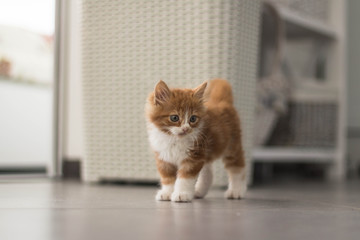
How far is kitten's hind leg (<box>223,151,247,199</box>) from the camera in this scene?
1.41m

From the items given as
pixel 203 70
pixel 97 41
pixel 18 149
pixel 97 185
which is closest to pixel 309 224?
pixel 203 70

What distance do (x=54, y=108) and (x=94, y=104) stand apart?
1.85ft

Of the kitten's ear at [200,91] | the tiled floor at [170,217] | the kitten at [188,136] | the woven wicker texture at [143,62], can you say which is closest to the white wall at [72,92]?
the woven wicker texture at [143,62]

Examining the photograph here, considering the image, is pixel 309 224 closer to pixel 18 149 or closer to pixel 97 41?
pixel 97 41

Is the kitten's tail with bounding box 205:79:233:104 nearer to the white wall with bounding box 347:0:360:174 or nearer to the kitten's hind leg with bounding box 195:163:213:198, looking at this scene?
the kitten's hind leg with bounding box 195:163:213:198

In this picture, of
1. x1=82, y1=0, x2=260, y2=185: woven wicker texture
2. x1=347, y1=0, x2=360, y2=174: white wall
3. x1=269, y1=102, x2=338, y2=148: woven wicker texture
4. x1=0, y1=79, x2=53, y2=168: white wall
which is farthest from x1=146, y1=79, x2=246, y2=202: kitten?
x1=347, y1=0, x2=360, y2=174: white wall

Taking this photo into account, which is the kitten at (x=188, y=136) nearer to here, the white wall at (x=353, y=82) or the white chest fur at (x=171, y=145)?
the white chest fur at (x=171, y=145)

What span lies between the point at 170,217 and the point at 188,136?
0.31m

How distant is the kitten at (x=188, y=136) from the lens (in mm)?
1249

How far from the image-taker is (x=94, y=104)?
6.41 ft

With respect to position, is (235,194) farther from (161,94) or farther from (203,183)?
(161,94)

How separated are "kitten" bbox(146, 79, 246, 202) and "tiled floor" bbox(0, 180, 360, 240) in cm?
7

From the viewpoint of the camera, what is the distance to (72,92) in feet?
8.09

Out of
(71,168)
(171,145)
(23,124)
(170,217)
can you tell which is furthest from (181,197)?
(23,124)
